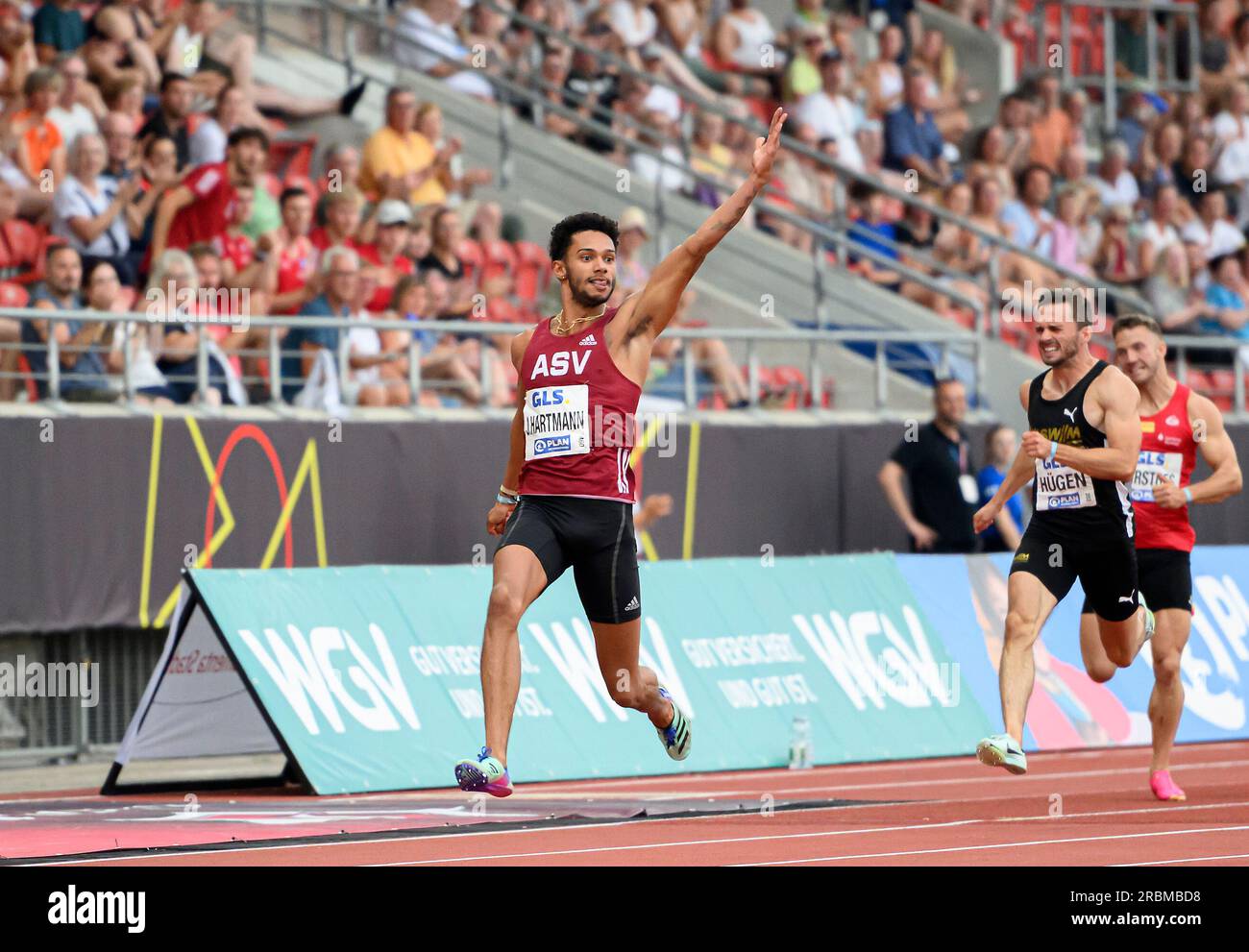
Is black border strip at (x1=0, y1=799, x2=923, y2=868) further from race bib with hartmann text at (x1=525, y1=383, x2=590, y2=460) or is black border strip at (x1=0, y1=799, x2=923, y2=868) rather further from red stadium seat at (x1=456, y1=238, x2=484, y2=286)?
red stadium seat at (x1=456, y1=238, x2=484, y2=286)

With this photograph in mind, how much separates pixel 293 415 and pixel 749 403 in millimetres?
4191

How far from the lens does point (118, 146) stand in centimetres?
1777

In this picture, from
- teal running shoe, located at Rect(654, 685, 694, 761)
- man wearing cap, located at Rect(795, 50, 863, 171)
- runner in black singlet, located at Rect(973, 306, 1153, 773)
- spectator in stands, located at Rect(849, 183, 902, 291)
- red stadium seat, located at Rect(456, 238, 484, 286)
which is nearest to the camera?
teal running shoe, located at Rect(654, 685, 694, 761)

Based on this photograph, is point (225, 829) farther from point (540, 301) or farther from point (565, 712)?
point (540, 301)

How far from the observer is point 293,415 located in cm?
1659

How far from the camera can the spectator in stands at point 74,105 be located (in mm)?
17766

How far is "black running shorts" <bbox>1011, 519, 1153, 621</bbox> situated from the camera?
41.4ft

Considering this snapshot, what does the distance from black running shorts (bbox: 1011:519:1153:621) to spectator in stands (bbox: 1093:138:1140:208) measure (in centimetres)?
1363

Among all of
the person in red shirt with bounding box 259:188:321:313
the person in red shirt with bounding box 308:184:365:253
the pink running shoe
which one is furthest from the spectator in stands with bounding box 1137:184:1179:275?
the pink running shoe

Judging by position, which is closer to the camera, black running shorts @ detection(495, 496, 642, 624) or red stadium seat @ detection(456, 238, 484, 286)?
black running shorts @ detection(495, 496, 642, 624)

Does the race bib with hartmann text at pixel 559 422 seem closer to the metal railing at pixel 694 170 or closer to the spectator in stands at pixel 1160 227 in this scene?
the metal railing at pixel 694 170

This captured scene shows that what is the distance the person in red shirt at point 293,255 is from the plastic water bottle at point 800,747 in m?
4.81

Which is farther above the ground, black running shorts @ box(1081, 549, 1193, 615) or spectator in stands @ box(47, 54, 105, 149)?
spectator in stands @ box(47, 54, 105, 149)

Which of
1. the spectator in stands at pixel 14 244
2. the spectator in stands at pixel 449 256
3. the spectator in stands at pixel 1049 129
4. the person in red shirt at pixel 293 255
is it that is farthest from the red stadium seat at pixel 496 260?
the spectator in stands at pixel 1049 129
